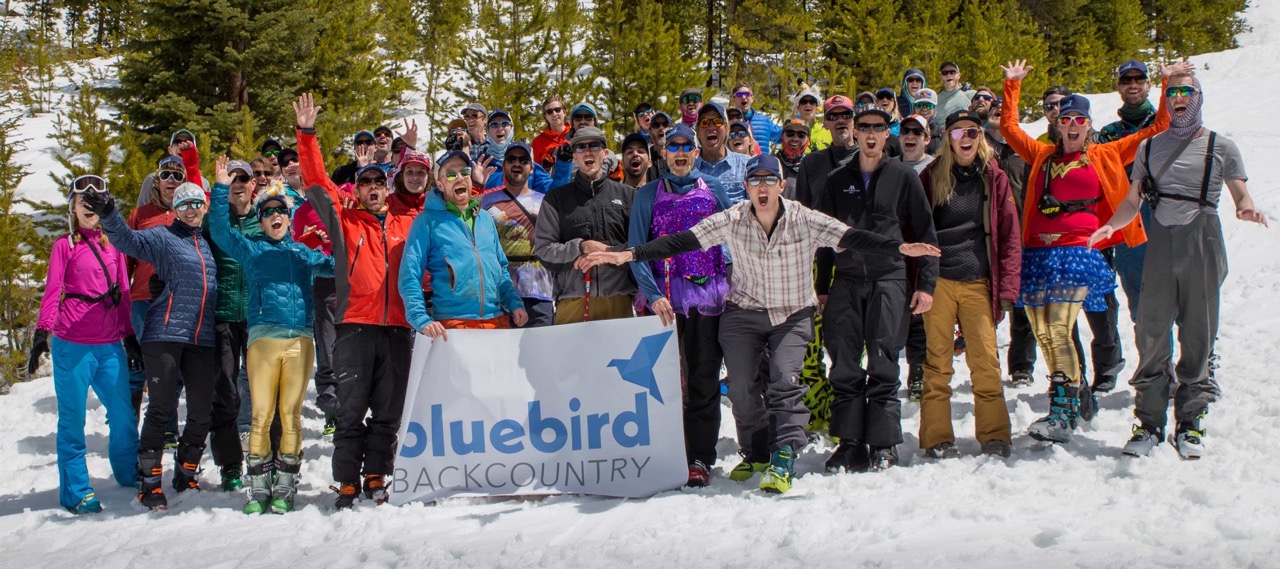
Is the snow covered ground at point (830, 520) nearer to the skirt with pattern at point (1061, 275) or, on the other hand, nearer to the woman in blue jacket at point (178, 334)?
the woman in blue jacket at point (178, 334)

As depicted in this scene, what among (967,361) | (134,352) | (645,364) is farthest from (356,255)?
(967,361)

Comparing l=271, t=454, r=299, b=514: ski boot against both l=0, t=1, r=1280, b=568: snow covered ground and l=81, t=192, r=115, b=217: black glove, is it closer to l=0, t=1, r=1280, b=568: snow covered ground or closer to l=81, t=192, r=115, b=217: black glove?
l=0, t=1, r=1280, b=568: snow covered ground

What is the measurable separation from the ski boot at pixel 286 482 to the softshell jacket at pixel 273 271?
87cm

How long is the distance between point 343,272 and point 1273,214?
11671 mm

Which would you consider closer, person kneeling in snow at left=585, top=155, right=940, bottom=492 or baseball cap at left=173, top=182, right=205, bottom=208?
person kneeling in snow at left=585, top=155, right=940, bottom=492

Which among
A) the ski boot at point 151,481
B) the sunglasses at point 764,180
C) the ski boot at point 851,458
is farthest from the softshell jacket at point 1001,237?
the ski boot at point 151,481

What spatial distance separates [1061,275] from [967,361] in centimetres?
89

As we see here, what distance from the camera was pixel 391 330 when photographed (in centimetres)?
607

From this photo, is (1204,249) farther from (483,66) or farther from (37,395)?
(483,66)

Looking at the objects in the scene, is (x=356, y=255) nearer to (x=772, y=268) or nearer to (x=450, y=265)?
(x=450, y=265)

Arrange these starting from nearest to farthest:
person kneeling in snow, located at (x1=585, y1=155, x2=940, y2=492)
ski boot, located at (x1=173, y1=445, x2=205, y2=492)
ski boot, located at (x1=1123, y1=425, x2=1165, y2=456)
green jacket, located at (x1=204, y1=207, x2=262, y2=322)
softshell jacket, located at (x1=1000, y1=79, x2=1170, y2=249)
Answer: person kneeling in snow, located at (x1=585, y1=155, x2=940, y2=492) → ski boot, located at (x1=1123, y1=425, x2=1165, y2=456) → softshell jacket, located at (x1=1000, y1=79, x2=1170, y2=249) → ski boot, located at (x1=173, y1=445, x2=205, y2=492) → green jacket, located at (x1=204, y1=207, x2=262, y2=322)

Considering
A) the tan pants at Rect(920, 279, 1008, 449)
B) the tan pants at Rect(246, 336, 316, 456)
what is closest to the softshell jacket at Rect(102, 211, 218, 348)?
the tan pants at Rect(246, 336, 316, 456)

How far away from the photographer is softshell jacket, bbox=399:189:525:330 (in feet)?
19.3

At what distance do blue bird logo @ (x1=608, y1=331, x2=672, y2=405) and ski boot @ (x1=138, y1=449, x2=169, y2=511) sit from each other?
326 centimetres
